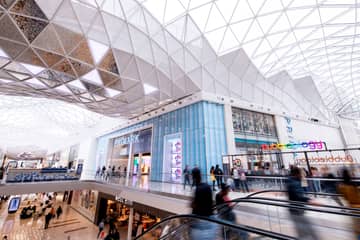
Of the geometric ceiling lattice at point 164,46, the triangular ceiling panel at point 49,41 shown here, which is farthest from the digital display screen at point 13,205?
the triangular ceiling panel at point 49,41

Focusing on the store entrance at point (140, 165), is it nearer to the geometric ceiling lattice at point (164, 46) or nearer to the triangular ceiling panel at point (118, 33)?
the geometric ceiling lattice at point (164, 46)

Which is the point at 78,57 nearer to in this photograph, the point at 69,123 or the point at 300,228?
the point at 300,228

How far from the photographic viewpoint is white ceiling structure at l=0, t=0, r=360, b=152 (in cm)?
1057

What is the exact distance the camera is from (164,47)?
13.9 m

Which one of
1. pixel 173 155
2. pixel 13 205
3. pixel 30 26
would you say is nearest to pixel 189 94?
pixel 173 155

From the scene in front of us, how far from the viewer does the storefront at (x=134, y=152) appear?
873 inches

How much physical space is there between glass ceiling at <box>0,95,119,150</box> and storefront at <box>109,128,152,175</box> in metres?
8.44

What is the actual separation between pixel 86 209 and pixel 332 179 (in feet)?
84.0

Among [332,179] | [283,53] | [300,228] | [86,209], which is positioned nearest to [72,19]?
[300,228]

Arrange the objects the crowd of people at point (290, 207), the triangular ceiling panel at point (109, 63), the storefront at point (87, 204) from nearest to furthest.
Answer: the crowd of people at point (290, 207) < the triangular ceiling panel at point (109, 63) < the storefront at point (87, 204)

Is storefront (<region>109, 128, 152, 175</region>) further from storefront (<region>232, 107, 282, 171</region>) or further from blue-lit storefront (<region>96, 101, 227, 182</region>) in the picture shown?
storefront (<region>232, 107, 282, 171</region>)

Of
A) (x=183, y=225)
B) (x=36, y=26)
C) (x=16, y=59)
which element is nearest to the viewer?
Result: (x=183, y=225)

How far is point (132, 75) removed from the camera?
Answer: 14.8 m

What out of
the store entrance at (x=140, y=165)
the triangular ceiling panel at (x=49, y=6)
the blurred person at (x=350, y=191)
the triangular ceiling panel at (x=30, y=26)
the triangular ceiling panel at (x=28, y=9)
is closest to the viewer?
the blurred person at (x=350, y=191)
